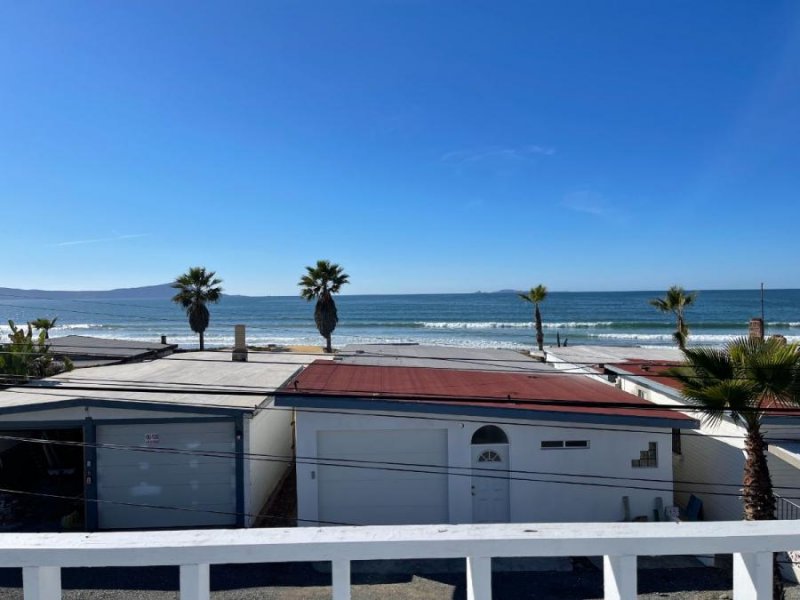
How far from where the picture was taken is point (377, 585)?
9.68m

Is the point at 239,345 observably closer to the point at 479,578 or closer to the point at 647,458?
the point at 647,458

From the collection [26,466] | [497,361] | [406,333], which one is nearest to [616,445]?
[497,361]

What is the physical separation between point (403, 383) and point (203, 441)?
4.87 meters

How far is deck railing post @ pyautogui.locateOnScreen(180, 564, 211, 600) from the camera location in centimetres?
148

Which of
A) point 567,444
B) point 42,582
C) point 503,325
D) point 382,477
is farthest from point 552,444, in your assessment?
point 503,325

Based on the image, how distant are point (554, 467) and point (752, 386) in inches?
188

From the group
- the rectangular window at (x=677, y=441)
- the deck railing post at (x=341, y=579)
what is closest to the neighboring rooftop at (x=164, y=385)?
the deck railing post at (x=341, y=579)

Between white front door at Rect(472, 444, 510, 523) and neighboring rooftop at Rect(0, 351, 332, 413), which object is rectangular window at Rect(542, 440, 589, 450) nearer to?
white front door at Rect(472, 444, 510, 523)

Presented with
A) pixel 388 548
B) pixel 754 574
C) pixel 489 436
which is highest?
pixel 388 548

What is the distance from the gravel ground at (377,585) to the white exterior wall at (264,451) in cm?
194

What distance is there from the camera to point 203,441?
12008 mm

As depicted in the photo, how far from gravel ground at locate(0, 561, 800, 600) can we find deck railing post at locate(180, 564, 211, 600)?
8.57 m

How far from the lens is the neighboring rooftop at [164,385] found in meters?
11.7

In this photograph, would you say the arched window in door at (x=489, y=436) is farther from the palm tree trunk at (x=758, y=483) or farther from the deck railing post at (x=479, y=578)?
the deck railing post at (x=479, y=578)
